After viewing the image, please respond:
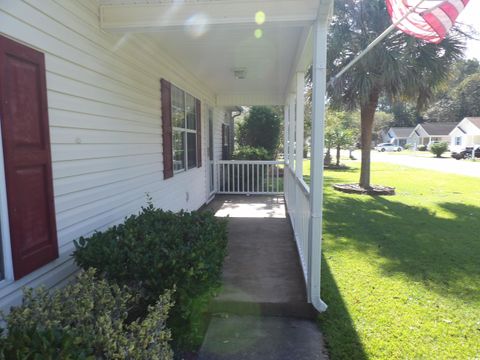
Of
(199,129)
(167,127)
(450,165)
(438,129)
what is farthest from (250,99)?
(438,129)

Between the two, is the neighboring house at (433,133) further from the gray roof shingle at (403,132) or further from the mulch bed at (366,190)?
the mulch bed at (366,190)

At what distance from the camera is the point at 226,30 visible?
3.44 meters

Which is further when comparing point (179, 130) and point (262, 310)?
point (179, 130)

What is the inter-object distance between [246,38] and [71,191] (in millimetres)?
2473

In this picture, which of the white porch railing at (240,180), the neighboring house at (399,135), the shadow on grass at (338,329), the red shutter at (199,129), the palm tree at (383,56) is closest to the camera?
the shadow on grass at (338,329)

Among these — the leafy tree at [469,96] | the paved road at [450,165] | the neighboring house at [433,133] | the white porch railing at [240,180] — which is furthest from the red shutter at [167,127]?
the leafy tree at [469,96]

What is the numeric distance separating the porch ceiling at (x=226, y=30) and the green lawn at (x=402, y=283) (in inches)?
100

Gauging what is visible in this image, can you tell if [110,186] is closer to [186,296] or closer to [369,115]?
[186,296]

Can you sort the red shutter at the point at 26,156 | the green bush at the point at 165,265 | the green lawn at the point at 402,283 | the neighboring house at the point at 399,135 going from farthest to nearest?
the neighboring house at the point at 399,135 < the green lawn at the point at 402,283 < the green bush at the point at 165,265 < the red shutter at the point at 26,156

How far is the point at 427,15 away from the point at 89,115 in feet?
10.8

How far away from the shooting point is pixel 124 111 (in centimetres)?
351

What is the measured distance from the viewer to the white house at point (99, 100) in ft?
6.61

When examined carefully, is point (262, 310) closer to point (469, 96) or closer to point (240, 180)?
point (240, 180)

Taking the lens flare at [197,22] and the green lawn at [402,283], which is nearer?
the green lawn at [402,283]
